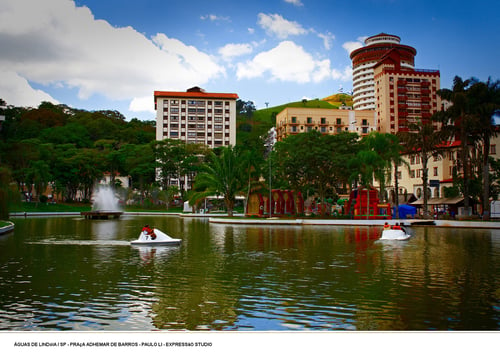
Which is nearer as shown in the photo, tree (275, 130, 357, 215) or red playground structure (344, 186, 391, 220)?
red playground structure (344, 186, 391, 220)

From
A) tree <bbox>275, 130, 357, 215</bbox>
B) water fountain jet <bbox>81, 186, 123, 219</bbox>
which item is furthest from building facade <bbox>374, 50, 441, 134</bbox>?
water fountain jet <bbox>81, 186, 123, 219</bbox>

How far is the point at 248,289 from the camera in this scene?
38.0ft

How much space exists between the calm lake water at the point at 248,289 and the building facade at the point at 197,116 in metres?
111

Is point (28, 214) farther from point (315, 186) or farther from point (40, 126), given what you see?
point (315, 186)

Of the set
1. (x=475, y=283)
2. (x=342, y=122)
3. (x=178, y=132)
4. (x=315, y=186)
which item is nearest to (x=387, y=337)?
(x=475, y=283)

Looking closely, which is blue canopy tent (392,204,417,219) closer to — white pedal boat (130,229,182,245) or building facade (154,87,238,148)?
white pedal boat (130,229,182,245)

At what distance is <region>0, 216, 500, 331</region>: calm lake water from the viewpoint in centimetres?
859

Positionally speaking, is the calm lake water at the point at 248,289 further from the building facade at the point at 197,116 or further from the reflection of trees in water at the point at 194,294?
the building facade at the point at 197,116

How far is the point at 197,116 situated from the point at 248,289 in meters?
123

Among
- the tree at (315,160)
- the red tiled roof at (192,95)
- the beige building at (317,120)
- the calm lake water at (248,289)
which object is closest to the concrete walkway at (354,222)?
the tree at (315,160)

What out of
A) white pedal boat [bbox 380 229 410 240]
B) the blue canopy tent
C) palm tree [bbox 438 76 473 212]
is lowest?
white pedal boat [bbox 380 229 410 240]

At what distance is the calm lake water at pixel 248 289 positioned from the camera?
859 cm

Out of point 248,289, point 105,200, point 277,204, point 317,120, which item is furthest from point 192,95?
point 248,289

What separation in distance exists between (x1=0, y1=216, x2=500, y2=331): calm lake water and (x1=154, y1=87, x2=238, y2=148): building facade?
111 meters
